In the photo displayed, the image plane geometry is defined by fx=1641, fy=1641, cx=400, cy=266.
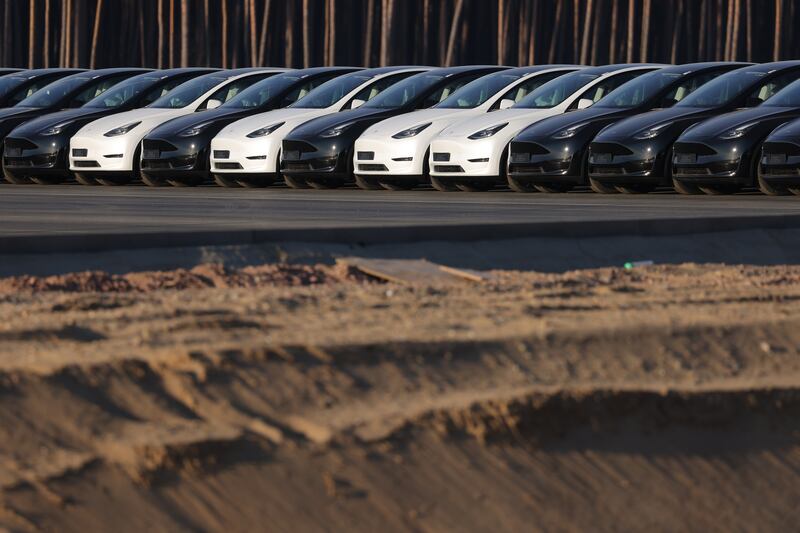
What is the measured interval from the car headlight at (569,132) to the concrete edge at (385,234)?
5911 mm

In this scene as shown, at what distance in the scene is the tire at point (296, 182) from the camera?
65.2ft

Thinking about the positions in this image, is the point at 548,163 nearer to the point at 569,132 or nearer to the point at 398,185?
the point at 569,132

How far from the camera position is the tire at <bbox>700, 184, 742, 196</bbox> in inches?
667

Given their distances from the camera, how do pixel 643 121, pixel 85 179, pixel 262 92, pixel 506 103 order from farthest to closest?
pixel 262 92 < pixel 85 179 < pixel 506 103 < pixel 643 121

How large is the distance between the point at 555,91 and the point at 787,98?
10.4 feet

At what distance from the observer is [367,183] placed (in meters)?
19.5

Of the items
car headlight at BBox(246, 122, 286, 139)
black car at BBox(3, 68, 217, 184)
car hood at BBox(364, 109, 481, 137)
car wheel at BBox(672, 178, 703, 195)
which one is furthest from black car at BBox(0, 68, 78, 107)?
car wheel at BBox(672, 178, 703, 195)

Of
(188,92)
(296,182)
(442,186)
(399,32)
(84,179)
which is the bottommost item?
(84,179)

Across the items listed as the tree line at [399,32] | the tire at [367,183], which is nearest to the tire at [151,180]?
the tire at [367,183]

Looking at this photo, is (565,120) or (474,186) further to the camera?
(474,186)

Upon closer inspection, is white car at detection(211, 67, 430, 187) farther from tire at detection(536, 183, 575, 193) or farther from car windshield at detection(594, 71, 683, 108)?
car windshield at detection(594, 71, 683, 108)

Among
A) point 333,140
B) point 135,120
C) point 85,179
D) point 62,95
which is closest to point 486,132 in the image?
point 333,140

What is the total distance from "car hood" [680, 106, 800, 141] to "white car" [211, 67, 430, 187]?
210 inches

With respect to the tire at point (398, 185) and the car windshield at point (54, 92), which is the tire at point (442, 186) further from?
the car windshield at point (54, 92)
